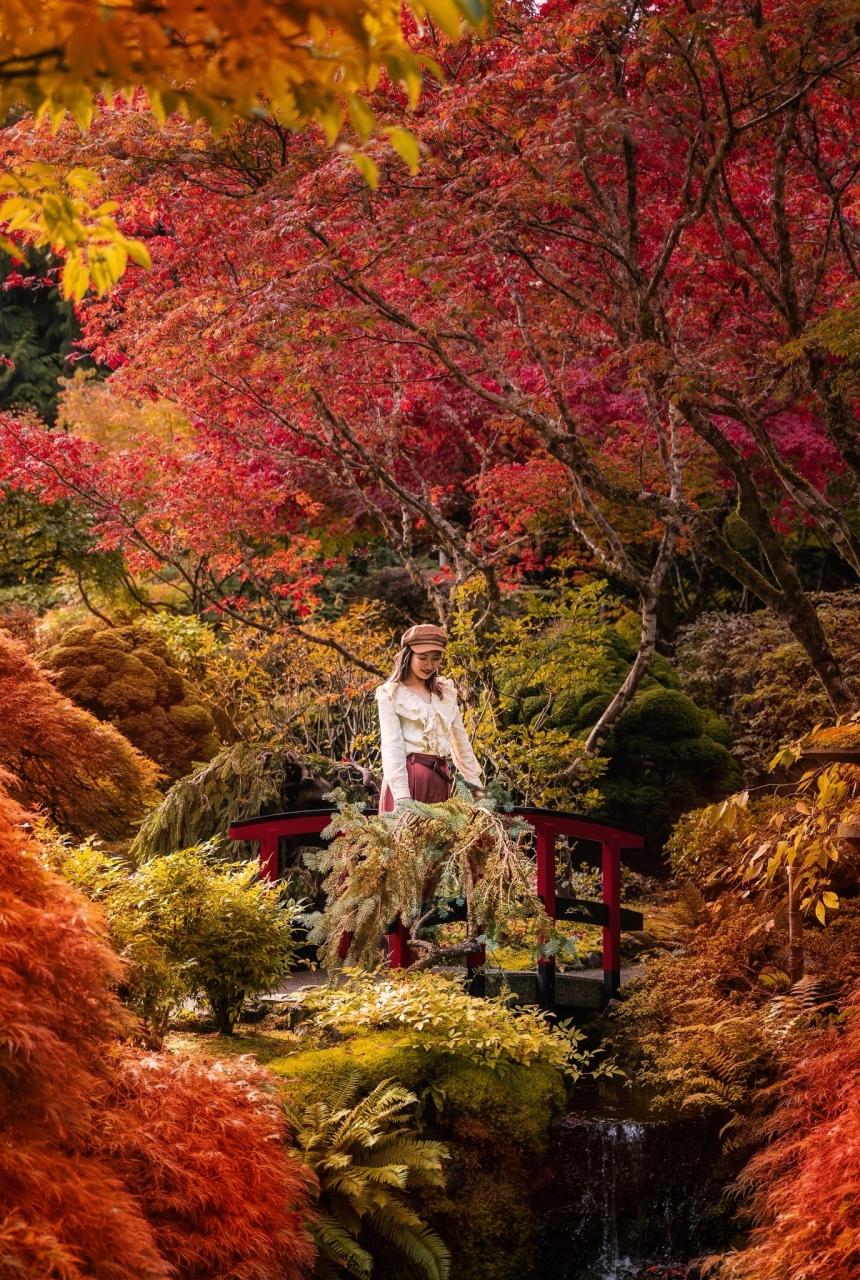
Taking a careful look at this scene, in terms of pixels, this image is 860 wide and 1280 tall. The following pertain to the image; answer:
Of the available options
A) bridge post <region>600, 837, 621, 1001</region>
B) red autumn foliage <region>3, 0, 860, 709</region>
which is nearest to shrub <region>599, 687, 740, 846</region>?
red autumn foliage <region>3, 0, 860, 709</region>

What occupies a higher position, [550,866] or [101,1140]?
[550,866]

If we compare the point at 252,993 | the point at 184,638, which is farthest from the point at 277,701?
the point at 252,993

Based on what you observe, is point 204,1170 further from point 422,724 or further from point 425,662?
point 425,662

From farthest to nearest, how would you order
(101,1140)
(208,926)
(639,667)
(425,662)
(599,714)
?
(599,714) < (639,667) < (425,662) < (208,926) < (101,1140)

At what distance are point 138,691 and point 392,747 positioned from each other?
511cm

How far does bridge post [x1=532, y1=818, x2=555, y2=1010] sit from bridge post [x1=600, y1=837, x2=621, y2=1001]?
409 millimetres

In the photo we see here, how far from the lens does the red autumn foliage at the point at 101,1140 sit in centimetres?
312

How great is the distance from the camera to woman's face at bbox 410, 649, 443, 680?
23.4ft

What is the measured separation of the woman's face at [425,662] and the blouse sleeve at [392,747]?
22 centimetres

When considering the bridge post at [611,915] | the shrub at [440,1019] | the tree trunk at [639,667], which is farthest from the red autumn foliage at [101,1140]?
the tree trunk at [639,667]

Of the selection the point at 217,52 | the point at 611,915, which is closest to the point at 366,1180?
the point at 611,915

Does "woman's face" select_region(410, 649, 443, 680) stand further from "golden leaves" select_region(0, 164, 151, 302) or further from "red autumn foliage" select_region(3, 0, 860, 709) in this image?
"golden leaves" select_region(0, 164, 151, 302)

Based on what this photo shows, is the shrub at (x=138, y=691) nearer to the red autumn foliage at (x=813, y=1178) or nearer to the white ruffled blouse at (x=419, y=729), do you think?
the white ruffled blouse at (x=419, y=729)

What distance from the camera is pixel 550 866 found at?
7598 mm
